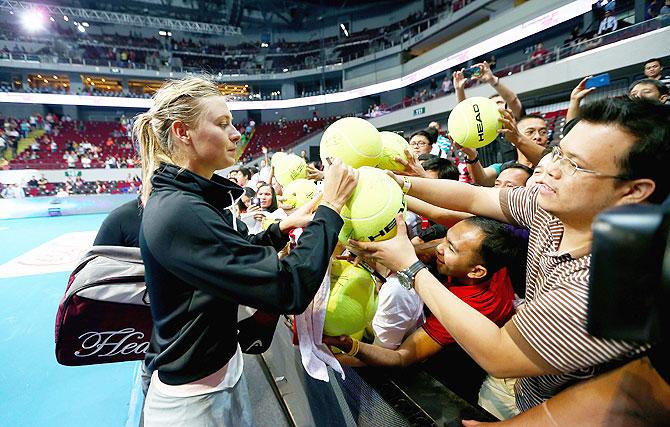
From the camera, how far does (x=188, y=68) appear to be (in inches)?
1047

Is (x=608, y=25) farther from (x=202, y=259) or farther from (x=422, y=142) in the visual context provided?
(x=202, y=259)

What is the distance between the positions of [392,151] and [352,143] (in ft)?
1.40

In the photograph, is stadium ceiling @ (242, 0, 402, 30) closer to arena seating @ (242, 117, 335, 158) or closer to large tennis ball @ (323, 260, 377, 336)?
arena seating @ (242, 117, 335, 158)

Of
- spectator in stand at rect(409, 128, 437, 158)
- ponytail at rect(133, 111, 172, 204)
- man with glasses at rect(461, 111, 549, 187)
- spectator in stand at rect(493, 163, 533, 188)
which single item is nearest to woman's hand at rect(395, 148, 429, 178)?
spectator in stand at rect(493, 163, 533, 188)

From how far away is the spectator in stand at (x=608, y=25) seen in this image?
35.2 ft

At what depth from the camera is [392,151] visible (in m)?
1.81

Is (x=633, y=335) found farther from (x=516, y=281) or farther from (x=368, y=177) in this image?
(x=516, y=281)

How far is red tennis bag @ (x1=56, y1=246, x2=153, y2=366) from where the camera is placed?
1.58 metres

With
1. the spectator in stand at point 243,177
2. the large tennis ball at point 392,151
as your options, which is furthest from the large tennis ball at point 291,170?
the spectator in stand at point 243,177

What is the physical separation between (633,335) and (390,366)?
1148mm

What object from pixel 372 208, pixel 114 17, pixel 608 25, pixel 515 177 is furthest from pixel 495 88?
pixel 114 17

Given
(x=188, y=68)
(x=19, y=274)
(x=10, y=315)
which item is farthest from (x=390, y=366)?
(x=188, y=68)

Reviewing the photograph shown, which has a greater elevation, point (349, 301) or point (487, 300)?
point (349, 301)

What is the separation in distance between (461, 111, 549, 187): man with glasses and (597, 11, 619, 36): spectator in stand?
1141 centimetres
